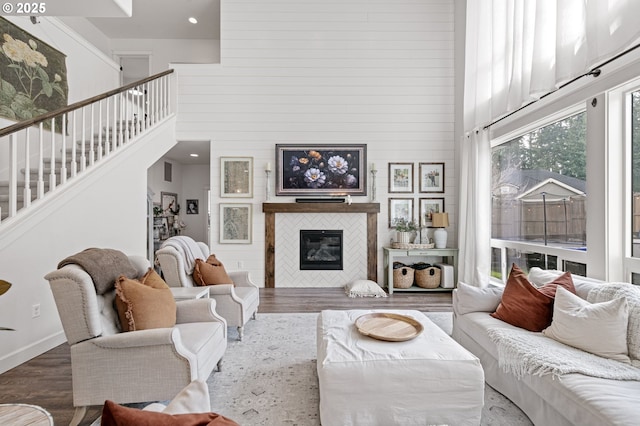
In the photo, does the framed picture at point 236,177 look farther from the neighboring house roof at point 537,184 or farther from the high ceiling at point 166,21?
the neighboring house roof at point 537,184

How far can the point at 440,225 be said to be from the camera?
210 inches

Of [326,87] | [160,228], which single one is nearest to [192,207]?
[160,228]

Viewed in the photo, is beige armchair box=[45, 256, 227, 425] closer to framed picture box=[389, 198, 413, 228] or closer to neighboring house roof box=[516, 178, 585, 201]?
neighboring house roof box=[516, 178, 585, 201]

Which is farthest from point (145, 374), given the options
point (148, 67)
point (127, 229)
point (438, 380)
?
point (148, 67)

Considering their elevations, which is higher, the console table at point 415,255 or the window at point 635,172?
the window at point 635,172

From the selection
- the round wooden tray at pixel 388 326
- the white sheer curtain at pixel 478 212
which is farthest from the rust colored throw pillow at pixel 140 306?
the white sheer curtain at pixel 478 212

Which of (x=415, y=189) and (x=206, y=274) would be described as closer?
(x=206, y=274)

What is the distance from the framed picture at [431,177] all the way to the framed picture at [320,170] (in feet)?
3.30

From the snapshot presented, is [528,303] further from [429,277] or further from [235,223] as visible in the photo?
[235,223]

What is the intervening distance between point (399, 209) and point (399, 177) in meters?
0.54

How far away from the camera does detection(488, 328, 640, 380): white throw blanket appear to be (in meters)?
1.71

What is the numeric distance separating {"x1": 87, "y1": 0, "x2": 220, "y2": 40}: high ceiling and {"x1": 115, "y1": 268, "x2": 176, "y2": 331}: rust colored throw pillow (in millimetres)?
5553

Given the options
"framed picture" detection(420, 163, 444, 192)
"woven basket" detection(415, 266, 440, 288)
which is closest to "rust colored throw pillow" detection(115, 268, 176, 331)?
"woven basket" detection(415, 266, 440, 288)

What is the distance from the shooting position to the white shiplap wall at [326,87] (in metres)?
5.58
